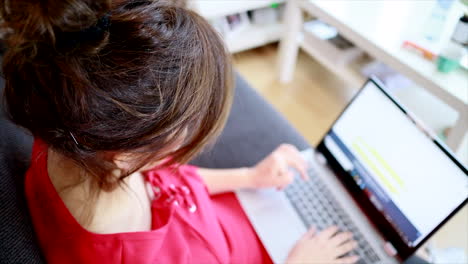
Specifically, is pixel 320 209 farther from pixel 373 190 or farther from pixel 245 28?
pixel 245 28

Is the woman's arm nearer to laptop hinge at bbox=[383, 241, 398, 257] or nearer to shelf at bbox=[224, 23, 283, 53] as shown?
laptop hinge at bbox=[383, 241, 398, 257]

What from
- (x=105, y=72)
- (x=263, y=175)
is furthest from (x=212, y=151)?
(x=105, y=72)

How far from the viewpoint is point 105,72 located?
39 cm

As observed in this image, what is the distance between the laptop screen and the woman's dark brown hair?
0.44m

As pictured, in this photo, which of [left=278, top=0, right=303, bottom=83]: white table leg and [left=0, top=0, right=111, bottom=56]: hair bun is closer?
[left=0, top=0, right=111, bottom=56]: hair bun

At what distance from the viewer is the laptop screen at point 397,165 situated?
0.62m

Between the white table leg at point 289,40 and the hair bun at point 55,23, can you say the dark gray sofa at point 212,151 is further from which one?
the white table leg at point 289,40

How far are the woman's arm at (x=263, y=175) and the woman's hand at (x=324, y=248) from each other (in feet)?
0.46

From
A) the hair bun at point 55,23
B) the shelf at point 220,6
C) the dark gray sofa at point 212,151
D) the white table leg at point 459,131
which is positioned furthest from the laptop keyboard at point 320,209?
the shelf at point 220,6

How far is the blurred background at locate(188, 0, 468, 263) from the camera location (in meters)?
0.86

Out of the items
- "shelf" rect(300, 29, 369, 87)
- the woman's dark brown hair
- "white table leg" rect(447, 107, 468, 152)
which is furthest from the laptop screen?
"shelf" rect(300, 29, 369, 87)

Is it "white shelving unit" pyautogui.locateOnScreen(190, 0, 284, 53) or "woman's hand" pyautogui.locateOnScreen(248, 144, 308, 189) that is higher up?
"white shelving unit" pyautogui.locateOnScreen(190, 0, 284, 53)

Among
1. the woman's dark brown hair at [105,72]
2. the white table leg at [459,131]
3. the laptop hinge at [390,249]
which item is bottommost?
the laptop hinge at [390,249]

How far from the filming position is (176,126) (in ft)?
1.52
